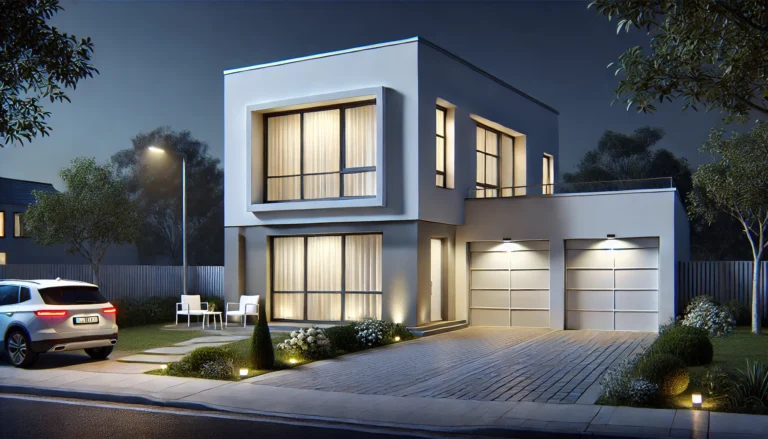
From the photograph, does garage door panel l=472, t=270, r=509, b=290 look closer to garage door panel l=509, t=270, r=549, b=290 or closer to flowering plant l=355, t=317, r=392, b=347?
garage door panel l=509, t=270, r=549, b=290

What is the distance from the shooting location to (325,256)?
69.4 feet

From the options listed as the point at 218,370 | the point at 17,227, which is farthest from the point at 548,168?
the point at 17,227

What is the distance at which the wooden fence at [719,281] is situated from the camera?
72.6 ft

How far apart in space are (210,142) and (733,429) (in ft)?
172

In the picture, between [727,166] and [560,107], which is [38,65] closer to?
[727,166]

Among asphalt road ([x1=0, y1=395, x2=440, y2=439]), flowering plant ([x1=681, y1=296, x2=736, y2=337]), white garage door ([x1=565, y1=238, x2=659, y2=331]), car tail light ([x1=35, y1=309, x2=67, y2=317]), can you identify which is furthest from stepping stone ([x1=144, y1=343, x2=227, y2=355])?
flowering plant ([x1=681, y1=296, x2=736, y2=337])

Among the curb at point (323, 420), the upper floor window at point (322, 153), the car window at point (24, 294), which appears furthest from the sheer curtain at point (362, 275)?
the curb at point (323, 420)

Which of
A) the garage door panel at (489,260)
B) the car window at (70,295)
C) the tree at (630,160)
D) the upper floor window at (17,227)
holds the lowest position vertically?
the car window at (70,295)

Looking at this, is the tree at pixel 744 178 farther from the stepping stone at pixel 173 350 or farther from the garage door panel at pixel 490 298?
the stepping stone at pixel 173 350

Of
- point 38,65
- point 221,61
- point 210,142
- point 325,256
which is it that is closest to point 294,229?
point 325,256

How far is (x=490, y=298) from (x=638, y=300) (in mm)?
4357

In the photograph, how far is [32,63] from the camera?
12.1 meters

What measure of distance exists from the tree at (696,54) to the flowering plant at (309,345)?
301 inches

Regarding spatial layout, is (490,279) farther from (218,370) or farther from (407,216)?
(218,370)
